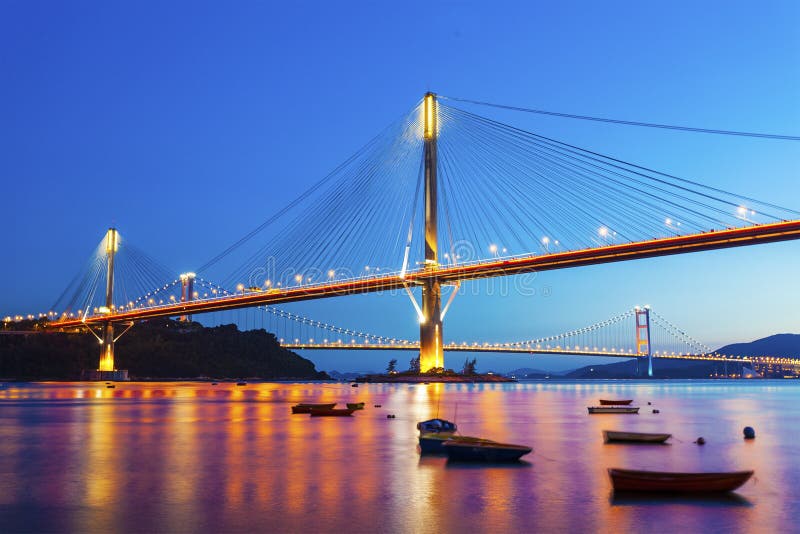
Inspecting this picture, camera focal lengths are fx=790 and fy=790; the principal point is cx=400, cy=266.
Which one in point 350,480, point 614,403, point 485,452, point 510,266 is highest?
point 510,266

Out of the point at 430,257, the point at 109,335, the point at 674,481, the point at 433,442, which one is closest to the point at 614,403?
the point at 430,257

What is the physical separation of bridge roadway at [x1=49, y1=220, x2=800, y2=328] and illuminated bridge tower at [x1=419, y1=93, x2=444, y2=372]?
1307 millimetres

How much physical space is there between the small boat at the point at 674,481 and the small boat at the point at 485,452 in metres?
4.57

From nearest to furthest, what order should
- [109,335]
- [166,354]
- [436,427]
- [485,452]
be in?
1. [485,452]
2. [436,427]
3. [109,335]
4. [166,354]

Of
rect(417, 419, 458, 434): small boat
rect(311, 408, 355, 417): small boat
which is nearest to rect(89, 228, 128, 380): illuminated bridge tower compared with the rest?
rect(311, 408, 355, 417): small boat

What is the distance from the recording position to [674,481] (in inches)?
549

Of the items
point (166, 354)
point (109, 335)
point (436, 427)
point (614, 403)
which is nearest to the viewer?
point (436, 427)

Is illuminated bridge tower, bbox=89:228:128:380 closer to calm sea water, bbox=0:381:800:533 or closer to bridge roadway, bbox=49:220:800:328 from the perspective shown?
bridge roadway, bbox=49:220:800:328

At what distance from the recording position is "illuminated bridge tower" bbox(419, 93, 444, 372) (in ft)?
222

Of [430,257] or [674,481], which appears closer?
[674,481]

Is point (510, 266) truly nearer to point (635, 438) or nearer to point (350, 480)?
point (635, 438)

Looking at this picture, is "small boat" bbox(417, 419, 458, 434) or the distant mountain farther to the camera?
the distant mountain

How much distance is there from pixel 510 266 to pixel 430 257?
6.89 m

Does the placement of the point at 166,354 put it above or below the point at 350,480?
A: above
